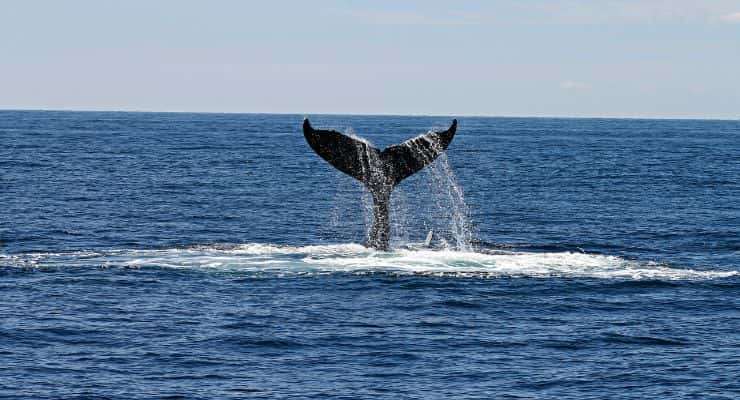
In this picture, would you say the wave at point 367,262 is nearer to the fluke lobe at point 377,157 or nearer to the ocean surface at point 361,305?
the ocean surface at point 361,305

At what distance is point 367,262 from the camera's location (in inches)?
1015

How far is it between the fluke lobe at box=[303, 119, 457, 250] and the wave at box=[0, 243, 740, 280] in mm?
1713

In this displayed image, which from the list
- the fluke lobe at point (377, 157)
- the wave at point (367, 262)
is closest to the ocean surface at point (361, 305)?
the wave at point (367, 262)

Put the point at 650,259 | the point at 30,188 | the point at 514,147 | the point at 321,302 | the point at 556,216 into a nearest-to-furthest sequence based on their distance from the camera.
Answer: the point at 321,302 < the point at 650,259 < the point at 556,216 < the point at 30,188 < the point at 514,147

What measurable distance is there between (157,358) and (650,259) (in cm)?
1500

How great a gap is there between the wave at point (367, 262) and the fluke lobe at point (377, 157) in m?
1.71

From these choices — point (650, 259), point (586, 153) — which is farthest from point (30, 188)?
point (586, 153)

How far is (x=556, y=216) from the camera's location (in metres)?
42.6

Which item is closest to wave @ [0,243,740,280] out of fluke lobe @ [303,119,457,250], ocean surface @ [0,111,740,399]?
ocean surface @ [0,111,740,399]

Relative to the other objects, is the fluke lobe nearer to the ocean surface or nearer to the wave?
the ocean surface

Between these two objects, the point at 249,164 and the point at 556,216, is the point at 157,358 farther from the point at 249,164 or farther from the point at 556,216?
the point at 249,164

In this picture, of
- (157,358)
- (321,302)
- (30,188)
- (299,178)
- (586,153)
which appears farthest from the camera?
(586,153)

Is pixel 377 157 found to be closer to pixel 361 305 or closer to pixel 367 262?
pixel 367 262

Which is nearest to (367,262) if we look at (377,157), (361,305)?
(377,157)
